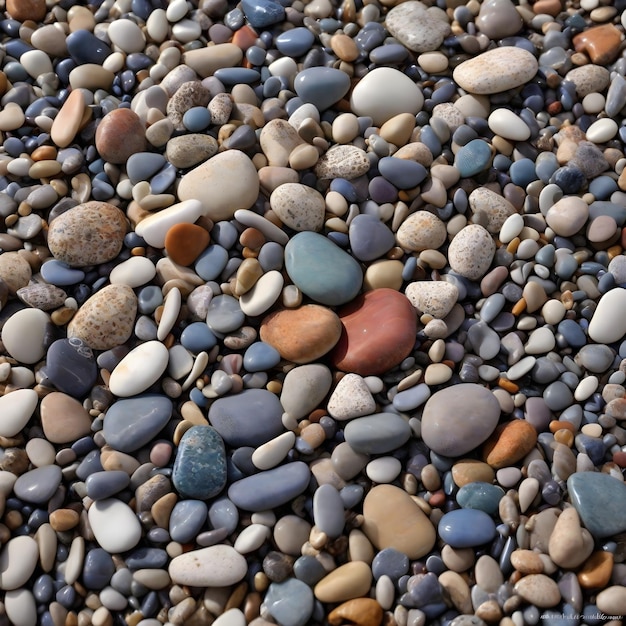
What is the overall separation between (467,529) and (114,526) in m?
0.53

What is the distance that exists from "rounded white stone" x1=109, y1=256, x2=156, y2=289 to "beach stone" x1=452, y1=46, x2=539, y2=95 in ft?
2.43

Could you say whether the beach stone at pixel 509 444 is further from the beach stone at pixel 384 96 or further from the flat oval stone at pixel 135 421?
the beach stone at pixel 384 96

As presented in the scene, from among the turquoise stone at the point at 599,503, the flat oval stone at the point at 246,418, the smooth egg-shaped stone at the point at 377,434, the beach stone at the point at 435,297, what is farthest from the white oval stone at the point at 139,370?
the turquoise stone at the point at 599,503

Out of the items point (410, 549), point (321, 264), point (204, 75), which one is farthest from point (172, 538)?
point (204, 75)

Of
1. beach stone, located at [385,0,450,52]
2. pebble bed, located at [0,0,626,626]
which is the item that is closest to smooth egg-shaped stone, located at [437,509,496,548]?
pebble bed, located at [0,0,626,626]

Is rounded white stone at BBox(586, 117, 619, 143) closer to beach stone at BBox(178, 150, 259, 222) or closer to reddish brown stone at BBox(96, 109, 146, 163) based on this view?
beach stone at BBox(178, 150, 259, 222)

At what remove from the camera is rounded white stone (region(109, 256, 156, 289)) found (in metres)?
1.22

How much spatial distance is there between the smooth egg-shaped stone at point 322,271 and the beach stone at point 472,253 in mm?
176

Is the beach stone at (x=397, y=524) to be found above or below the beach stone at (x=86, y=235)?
below

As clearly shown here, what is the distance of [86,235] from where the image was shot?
1221 millimetres

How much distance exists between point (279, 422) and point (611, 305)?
607 mm

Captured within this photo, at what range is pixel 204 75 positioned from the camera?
1.46 metres

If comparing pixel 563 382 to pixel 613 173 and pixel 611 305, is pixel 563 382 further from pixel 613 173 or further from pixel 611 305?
pixel 613 173

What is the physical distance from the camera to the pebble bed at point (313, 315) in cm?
102
